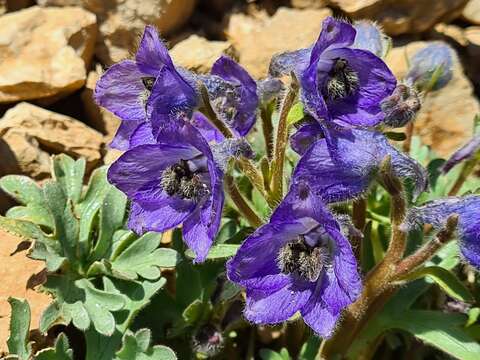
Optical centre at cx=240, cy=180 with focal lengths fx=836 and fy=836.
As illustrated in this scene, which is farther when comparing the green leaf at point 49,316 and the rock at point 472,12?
the rock at point 472,12

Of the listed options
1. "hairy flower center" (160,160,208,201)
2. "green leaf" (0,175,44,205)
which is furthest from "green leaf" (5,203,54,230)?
"hairy flower center" (160,160,208,201)

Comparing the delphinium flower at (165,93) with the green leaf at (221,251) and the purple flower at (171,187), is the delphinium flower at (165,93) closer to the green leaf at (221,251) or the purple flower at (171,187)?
the purple flower at (171,187)

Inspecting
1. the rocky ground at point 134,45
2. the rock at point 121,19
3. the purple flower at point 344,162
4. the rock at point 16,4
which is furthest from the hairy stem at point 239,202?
the rock at point 16,4

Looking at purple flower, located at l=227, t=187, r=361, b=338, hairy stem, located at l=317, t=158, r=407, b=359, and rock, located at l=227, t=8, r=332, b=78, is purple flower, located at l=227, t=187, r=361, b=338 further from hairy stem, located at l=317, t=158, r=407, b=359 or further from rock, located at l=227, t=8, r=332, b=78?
rock, located at l=227, t=8, r=332, b=78

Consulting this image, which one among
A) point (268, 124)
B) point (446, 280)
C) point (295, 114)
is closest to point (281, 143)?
point (295, 114)

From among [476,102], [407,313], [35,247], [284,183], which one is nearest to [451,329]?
[407,313]

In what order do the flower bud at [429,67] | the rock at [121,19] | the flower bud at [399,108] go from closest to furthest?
the flower bud at [399,108] → the flower bud at [429,67] → the rock at [121,19]

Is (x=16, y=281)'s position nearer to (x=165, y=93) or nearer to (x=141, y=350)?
(x=141, y=350)
